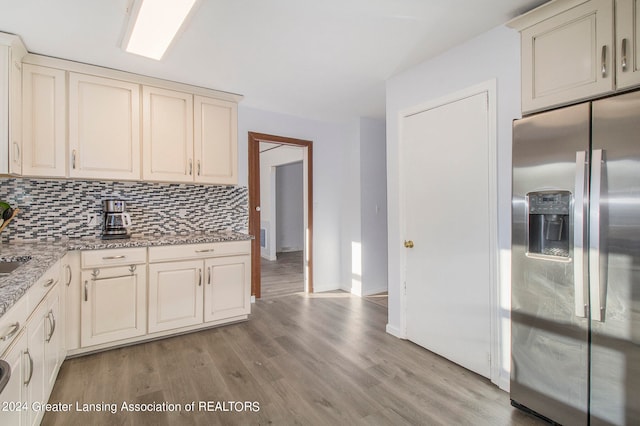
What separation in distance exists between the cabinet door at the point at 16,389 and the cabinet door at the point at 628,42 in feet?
9.40

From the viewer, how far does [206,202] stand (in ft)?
11.9

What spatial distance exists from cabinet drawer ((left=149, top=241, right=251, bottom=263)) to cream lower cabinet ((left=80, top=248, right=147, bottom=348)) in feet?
0.38

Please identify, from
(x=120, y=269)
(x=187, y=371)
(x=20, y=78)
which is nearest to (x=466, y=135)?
(x=187, y=371)

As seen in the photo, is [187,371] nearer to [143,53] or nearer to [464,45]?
[143,53]

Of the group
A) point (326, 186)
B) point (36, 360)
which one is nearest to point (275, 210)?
point (326, 186)

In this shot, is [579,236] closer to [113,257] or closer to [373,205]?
[373,205]

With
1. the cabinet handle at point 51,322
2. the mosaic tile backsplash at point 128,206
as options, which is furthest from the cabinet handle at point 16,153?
the cabinet handle at point 51,322

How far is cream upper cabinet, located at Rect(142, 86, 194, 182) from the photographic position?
2.92 m

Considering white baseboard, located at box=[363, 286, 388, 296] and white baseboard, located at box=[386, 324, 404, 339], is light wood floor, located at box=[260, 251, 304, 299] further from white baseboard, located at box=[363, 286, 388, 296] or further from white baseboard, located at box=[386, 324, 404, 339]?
white baseboard, located at box=[386, 324, 404, 339]

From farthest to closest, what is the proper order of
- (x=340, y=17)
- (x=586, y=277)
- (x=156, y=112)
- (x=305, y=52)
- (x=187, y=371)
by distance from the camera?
(x=156, y=112) → (x=305, y=52) → (x=187, y=371) → (x=340, y=17) → (x=586, y=277)

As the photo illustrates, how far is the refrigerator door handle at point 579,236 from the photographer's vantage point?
5.19ft

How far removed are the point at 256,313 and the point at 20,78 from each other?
2877 millimetres

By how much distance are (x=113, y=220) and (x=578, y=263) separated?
3425 mm

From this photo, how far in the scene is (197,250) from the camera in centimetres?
295
